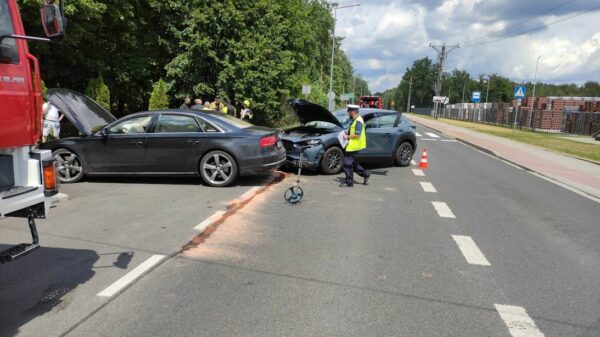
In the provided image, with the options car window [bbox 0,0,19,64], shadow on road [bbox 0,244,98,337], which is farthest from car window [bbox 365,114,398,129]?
car window [bbox 0,0,19,64]

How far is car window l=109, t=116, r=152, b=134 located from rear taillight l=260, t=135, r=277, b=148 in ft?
7.42

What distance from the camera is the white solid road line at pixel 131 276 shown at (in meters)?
4.01

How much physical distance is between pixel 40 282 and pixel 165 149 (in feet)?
16.0

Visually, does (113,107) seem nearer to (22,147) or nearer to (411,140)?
(411,140)

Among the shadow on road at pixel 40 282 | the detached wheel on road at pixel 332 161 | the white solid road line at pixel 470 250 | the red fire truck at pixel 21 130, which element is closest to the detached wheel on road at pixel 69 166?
the shadow on road at pixel 40 282

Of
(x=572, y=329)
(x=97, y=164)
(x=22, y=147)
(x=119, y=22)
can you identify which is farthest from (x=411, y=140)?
(x=119, y=22)

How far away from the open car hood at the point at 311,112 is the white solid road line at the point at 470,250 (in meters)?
5.10

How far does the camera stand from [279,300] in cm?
393

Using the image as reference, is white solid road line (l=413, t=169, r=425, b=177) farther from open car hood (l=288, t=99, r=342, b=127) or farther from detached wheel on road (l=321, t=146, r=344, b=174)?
open car hood (l=288, t=99, r=342, b=127)

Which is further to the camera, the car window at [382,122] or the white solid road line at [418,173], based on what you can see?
the car window at [382,122]

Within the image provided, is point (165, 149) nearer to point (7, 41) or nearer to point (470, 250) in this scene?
point (7, 41)

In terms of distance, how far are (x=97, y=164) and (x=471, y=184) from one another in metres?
7.96

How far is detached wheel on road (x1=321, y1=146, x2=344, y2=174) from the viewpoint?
35.5 feet

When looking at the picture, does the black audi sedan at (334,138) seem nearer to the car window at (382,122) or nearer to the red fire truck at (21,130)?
the car window at (382,122)
